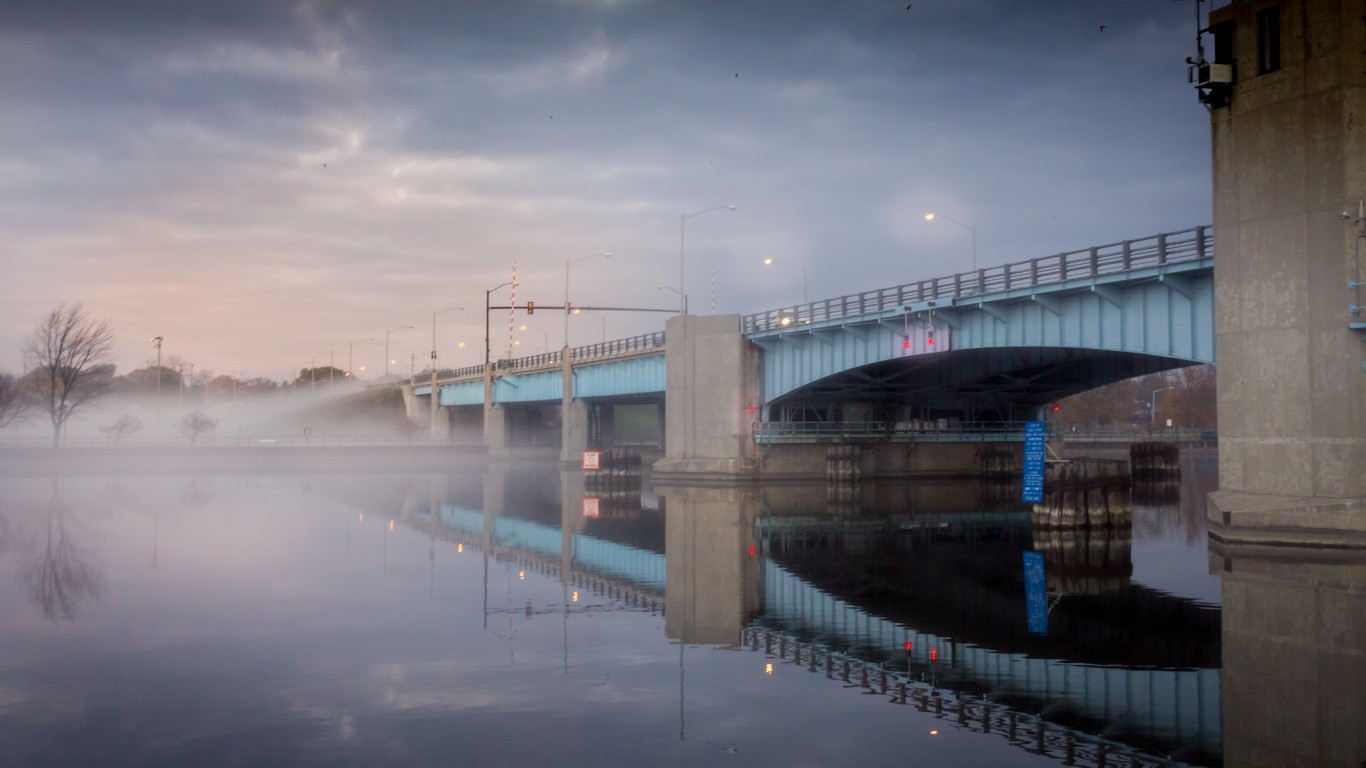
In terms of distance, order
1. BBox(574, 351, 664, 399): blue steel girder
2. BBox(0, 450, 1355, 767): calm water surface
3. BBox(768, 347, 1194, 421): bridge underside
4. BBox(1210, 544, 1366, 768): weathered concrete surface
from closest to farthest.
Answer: BBox(1210, 544, 1366, 768): weathered concrete surface, BBox(0, 450, 1355, 767): calm water surface, BBox(768, 347, 1194, 421): bridge underside, BBox(574, 351, 664, 399): blue steel girder

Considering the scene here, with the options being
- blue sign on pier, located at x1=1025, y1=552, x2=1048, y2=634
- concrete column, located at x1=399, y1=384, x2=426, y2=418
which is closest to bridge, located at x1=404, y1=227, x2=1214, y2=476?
blue sign on pier, located at x1=1025, y1=552, x2=1048, y2=634

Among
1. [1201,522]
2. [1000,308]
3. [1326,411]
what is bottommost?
[1201,522]

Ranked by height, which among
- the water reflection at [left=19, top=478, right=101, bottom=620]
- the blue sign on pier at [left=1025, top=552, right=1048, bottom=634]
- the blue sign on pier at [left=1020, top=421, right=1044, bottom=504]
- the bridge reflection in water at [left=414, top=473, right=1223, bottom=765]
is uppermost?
the blue sign on pier at [left=1020, top=421, right=1044, bottom=504]

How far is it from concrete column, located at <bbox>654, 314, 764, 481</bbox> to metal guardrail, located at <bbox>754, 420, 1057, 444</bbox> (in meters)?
1.50

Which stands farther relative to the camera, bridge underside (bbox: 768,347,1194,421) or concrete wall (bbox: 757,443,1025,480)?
concrete wall (bbox: 757,443,1025,480)

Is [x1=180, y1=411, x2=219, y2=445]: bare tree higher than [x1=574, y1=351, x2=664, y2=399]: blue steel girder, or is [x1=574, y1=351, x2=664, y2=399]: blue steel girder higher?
[x1=574, y1=351, x2=664, y2=399]: blue steel girder

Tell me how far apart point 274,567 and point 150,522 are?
47.8 feet

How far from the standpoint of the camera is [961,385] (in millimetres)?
62438

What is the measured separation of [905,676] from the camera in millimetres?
14250

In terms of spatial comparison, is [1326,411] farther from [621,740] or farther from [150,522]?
[150,522]

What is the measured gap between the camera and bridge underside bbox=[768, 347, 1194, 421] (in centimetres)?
5469

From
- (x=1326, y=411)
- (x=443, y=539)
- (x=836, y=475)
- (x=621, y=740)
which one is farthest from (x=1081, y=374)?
(x=621, y=740)

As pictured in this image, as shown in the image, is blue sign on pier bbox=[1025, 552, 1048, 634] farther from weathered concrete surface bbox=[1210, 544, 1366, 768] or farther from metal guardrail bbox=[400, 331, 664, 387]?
metal guardrail bbox=[400, 331, 664, 387]

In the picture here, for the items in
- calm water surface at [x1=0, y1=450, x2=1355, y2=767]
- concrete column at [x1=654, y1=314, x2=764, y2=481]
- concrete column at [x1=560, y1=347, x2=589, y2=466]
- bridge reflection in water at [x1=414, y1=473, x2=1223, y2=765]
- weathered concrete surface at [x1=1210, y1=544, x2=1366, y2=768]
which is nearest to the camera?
weathered concrete surface at [x1=1210, y1=544, x2=1366, y2=768]
